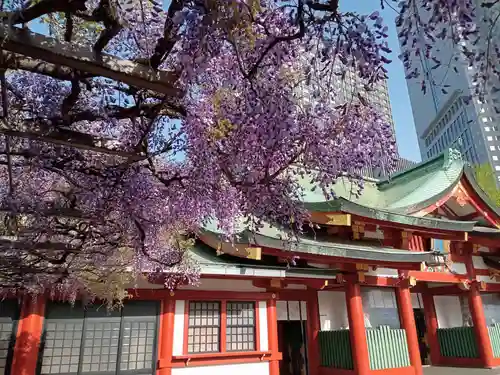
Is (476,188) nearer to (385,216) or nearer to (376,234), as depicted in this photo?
(376,234)

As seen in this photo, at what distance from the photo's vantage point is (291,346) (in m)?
12.2

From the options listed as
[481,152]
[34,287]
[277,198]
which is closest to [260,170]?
[277,198]

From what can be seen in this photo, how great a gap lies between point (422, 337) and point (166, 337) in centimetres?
1072

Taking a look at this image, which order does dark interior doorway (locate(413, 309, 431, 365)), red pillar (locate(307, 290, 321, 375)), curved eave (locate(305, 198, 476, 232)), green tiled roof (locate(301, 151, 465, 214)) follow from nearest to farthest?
1. curved eave (locate(305, 198, 476, 232))
2. red pillar (locate(307, 290, 321, 375))
3. green tiled roof (locate(301, 151, 465, 214))
4. dark interior doorway (locate(413, 309, 431, 365))

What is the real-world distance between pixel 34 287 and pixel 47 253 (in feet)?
4.25

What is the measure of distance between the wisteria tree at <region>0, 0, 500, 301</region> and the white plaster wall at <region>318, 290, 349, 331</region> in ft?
21.7

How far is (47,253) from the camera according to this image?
6.24 m

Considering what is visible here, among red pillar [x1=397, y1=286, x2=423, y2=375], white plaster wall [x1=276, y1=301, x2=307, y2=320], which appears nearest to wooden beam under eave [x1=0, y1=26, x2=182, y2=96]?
white plaster wall [x1=276, y1=301, x2=307, y2=320]

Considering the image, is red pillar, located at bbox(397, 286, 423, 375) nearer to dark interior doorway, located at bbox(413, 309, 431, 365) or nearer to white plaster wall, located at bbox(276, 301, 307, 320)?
white plaster wall, located at bbox(276, 301, 307, 320)

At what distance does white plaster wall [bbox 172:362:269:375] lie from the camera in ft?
28.1

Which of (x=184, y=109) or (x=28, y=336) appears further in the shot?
(x=28, y=336)

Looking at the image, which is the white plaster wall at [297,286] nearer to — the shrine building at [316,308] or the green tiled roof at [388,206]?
the shrine building at [316,308]

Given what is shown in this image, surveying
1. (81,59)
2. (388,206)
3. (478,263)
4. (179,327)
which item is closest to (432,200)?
→ (388,206)

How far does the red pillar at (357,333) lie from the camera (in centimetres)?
967
